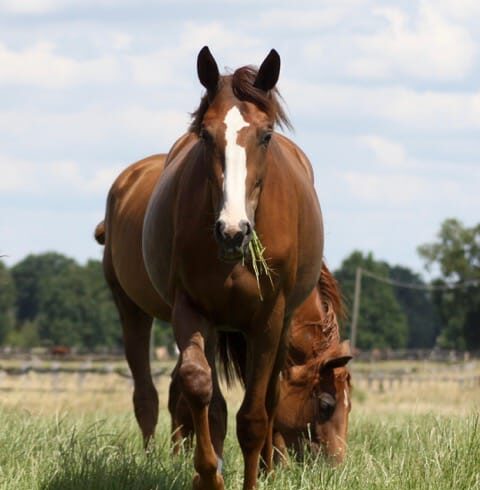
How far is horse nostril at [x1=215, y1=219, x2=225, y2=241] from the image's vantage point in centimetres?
572

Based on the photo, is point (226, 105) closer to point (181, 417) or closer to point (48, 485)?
point (48, 485)

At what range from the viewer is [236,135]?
6.13 meters

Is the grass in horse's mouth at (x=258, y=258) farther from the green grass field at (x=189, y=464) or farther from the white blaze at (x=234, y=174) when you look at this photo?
the green grass field at (x=189, y=464)

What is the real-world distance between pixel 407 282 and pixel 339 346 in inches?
5304

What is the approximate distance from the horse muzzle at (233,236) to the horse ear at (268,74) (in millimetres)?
1009

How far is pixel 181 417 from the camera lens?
887cm

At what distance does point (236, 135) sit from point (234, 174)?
0.23 metres

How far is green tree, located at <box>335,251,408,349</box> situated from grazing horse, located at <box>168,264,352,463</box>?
328ft

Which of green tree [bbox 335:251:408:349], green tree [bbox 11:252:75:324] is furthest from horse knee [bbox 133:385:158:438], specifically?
green tree [bbox 11:252:75:324]

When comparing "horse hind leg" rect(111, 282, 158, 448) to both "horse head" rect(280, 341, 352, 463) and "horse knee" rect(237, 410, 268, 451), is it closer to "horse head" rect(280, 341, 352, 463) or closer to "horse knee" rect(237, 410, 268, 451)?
"horse head" rect(280, 341, 352, 463)

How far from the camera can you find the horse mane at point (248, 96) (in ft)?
21.1

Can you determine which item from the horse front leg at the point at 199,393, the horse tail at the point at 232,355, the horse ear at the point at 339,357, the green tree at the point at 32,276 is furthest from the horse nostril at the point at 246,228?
the green tree at the point at 32,276

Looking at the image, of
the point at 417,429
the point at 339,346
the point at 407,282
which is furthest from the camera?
the point at 407,282

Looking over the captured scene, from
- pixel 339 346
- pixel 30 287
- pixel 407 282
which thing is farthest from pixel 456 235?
pixel 339 346
